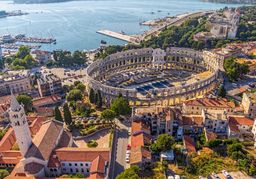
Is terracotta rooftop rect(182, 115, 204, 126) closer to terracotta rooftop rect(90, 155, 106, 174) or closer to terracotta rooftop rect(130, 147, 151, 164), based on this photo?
terracotta rooftop rect(130, 147, 151, 164)

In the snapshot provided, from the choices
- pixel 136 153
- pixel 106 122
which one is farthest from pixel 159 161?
pixel 106 122

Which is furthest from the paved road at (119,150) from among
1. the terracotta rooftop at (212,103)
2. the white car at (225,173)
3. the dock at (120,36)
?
the dock at (120,36)

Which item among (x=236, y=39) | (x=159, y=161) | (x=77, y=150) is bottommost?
(x=159, y=161)

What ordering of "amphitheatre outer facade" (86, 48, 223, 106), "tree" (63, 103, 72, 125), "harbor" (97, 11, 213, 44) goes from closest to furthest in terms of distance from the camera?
"tree" (63, 103, 72, 125) → "amphitheatre outer facade" (86, 48, 223, 106) → "harbor" (97, 11, 213, 44)

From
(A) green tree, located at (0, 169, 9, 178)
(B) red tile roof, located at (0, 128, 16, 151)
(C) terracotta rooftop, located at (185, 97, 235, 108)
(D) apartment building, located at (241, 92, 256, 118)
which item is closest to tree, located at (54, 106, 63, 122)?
(B) red tile roof, located at (0, 128, 16, 151)

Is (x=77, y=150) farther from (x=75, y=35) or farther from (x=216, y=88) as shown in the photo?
(x=75, y=35)

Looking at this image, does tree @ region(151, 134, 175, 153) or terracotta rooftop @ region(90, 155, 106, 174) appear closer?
terracotta rooftop @ region(90, 155, 106, 174)

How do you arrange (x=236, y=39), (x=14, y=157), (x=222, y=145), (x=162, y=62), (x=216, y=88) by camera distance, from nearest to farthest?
(x=14, y=157) → (x=222, y=145) → (x=216, y=88) → (x=162, y=62) → (x=236, y=39)
